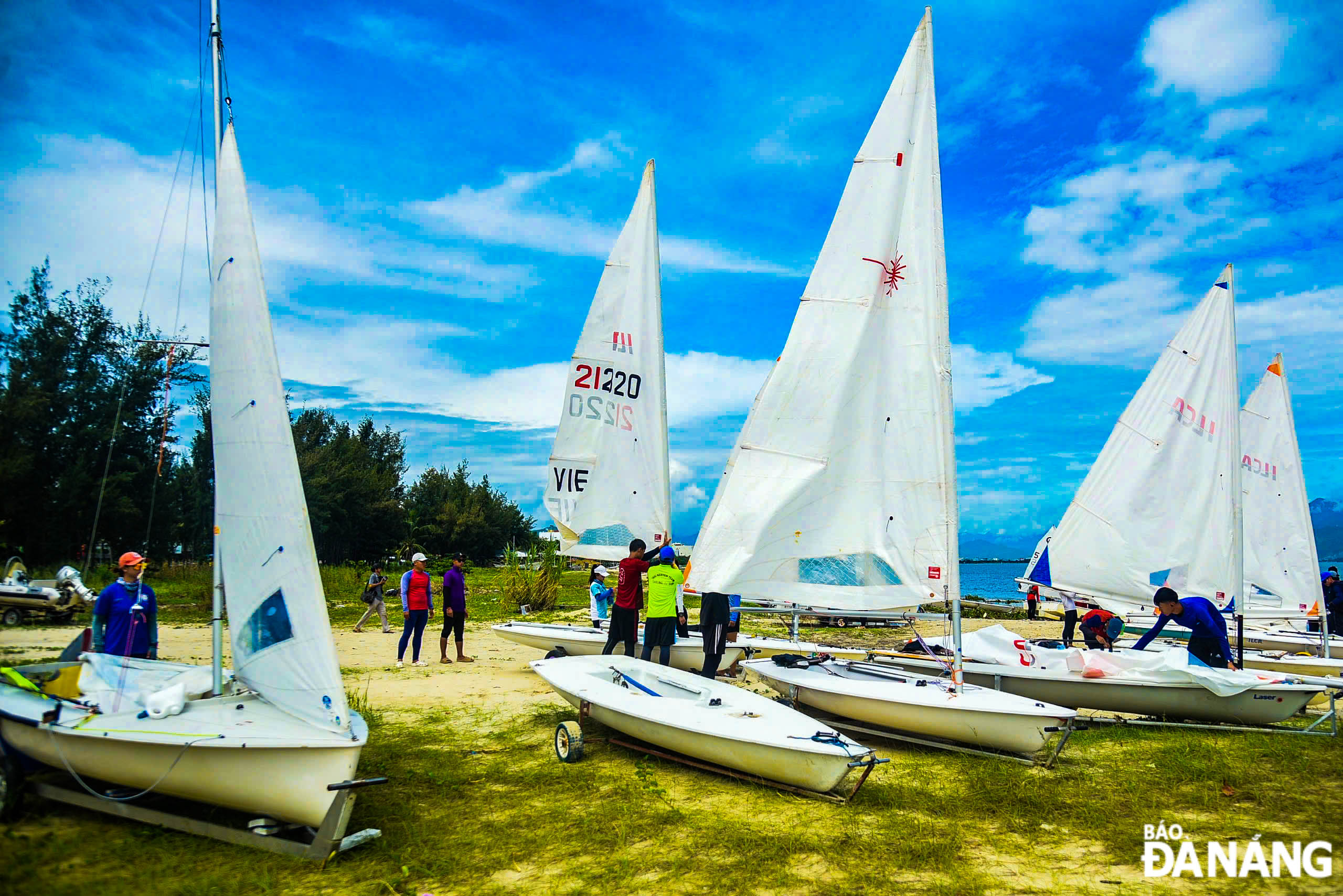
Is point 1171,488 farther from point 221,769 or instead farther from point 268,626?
point 221,769

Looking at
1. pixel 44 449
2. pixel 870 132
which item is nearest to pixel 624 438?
pixel 870 132

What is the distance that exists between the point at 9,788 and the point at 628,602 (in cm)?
589

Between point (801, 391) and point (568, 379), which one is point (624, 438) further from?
point (801, 391)

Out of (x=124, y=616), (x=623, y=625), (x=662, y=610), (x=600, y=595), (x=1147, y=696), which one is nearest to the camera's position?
(x=124, y=616)

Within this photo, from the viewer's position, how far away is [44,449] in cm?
759

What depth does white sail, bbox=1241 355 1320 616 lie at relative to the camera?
13336mm

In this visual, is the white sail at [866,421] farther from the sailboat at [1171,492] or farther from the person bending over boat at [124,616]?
the person bending over boat at [124,616]

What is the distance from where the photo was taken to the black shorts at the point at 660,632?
924 cm

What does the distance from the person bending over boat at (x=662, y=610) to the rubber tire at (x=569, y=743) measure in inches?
88.5

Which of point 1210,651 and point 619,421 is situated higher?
point 619,421

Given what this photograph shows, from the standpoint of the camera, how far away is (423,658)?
12.5 metres

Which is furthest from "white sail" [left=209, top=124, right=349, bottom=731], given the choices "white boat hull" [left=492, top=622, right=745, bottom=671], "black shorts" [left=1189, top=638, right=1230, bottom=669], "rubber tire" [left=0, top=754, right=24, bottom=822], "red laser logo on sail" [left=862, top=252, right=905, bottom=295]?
"black shorts" [left=1189, top=638, right=1230, bottom=669]

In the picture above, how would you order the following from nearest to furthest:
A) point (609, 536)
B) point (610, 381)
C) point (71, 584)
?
point (609, 536) → point (610, 381) → point (71, 584)

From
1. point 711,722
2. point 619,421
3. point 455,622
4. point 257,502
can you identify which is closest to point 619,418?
point 619,421
